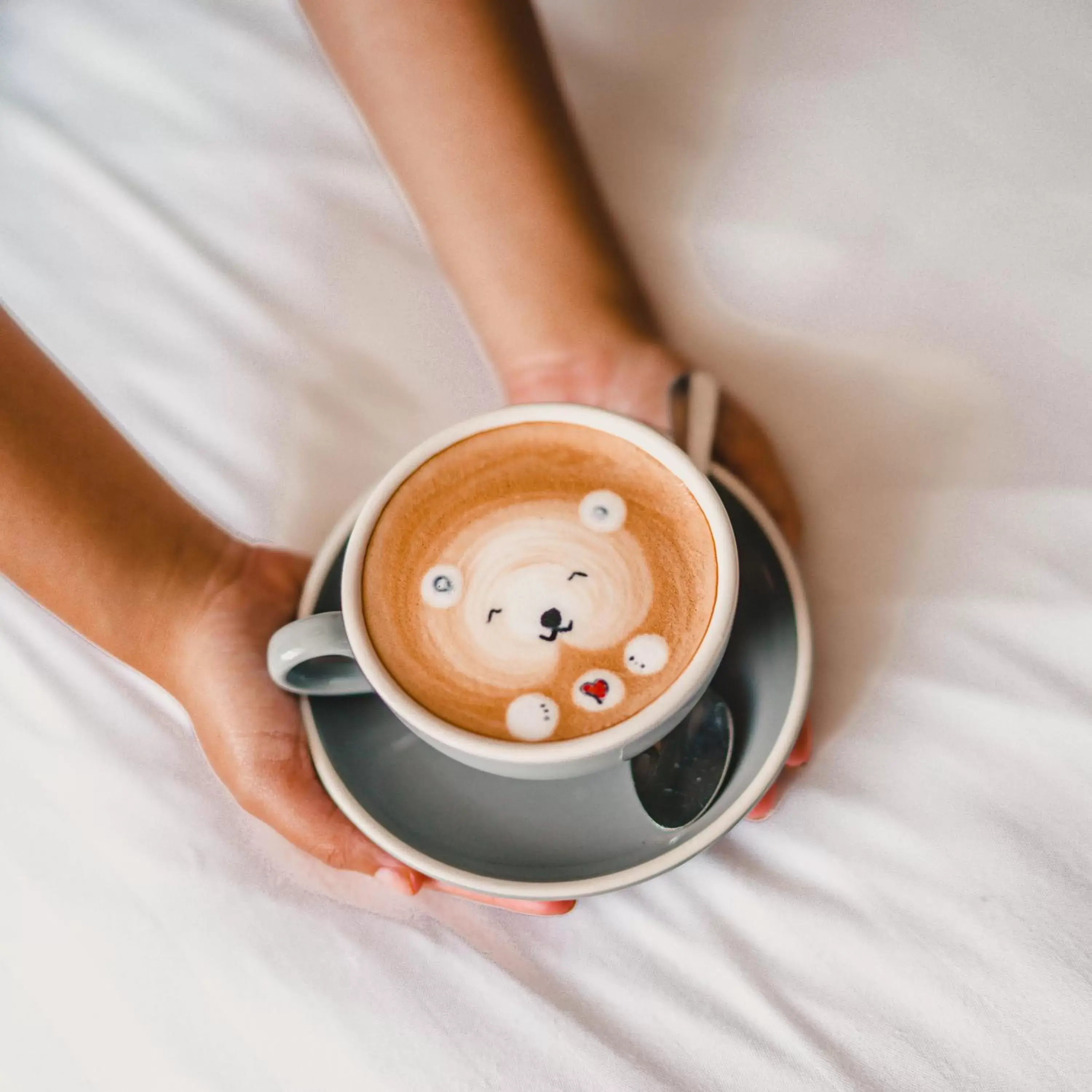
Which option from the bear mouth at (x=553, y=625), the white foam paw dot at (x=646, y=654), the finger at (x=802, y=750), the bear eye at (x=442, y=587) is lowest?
the finger at (x=802, y=750)

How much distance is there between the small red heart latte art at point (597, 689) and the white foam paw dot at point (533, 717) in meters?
0.02

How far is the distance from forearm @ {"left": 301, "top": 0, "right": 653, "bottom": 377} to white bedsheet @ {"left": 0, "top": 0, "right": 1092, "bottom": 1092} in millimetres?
61

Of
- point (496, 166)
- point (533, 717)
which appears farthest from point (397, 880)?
point (496, 166)

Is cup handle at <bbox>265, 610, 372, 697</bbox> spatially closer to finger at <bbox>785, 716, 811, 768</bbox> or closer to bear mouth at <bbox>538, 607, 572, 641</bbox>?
bear mouth at <bbox>538, 607, 572, 641</bbox>

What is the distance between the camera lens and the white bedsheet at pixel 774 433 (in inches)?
21.5

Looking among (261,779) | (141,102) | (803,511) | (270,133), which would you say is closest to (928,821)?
(803,511)

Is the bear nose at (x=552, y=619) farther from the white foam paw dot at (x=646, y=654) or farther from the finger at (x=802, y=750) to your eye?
the finger at (x=802, y=750)

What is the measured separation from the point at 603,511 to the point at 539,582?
5cm

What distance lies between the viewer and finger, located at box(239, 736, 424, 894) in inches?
22.0

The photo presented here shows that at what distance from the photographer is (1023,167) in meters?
0.80

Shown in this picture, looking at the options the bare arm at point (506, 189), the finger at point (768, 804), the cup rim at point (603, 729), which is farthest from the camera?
the bare arm at point (506, 189)

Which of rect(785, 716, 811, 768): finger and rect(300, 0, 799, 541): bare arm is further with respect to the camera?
rect(300, 0, 799, 541): bare arm

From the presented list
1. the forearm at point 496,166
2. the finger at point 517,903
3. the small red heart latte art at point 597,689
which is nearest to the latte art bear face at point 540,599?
the small red heart latte art at point 597,689

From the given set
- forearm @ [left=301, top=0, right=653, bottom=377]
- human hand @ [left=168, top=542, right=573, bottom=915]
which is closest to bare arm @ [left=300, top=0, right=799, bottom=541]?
forearm @ [left=301, top=0, right=653, bottom=377]
